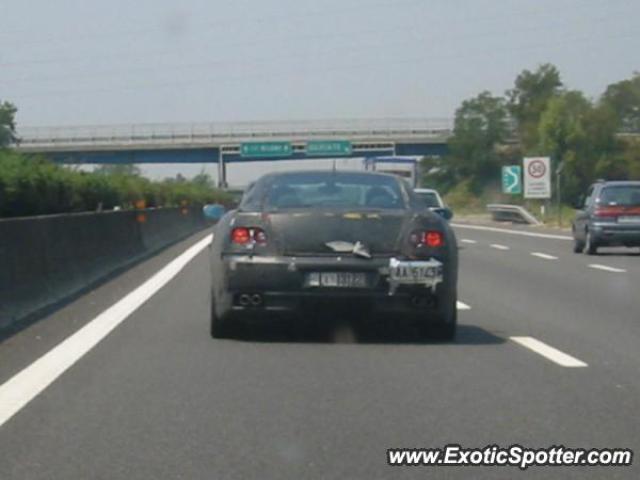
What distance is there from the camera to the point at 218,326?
1367 centimetres

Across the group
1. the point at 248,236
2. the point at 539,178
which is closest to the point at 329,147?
the point at 539,178

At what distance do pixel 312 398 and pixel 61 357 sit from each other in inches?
117

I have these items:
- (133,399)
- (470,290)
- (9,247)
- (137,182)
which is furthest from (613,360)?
(137,182)

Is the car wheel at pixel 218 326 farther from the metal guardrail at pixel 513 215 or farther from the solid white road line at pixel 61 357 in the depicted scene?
the metal guardrail at pixel 513 215

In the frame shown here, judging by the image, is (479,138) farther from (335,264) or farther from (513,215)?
(335,264)

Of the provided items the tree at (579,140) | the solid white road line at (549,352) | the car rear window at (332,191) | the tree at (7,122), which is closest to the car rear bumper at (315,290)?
the car rear window at (332,191)

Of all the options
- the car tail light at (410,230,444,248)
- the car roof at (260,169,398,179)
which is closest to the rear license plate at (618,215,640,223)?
the car roof at (260,169,398,179)

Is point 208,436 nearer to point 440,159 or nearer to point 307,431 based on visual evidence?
point 307,431

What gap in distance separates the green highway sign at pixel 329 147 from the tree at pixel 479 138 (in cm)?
2317

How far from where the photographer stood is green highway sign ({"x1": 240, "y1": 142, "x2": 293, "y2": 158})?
90688mm

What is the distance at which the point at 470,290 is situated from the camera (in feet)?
69.4

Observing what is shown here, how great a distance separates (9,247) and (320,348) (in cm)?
440

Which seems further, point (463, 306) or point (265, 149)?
point (265, 149)

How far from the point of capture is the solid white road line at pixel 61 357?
10.1 meters
